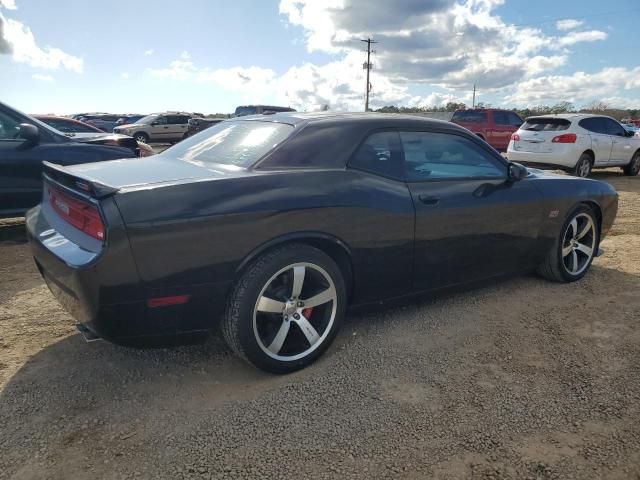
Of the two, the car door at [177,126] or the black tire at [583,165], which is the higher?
the car door at [177,126]

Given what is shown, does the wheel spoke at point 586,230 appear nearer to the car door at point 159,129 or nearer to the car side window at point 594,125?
the car side window at point 594,125

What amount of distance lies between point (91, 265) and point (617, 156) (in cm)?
1249

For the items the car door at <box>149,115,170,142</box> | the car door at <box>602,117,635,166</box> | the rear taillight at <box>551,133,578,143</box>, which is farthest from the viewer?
the car door at <box>149,115,170,142</box>

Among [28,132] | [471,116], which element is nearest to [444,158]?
[28,132]

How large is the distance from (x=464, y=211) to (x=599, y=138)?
9491 millimetres

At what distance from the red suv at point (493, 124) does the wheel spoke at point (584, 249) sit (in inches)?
453

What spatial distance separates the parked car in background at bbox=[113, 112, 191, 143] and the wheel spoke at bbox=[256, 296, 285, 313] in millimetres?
22935

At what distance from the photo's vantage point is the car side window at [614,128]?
11367 mm

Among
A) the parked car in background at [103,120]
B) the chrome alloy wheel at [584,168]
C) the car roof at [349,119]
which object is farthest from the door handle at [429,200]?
the parked car in background at [103,120]

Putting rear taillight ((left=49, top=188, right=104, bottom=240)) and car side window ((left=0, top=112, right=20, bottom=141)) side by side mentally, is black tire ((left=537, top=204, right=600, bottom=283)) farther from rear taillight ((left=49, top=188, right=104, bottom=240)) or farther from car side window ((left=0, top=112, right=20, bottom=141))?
car side window ((left=0, top=112, right=20, bottom=141))

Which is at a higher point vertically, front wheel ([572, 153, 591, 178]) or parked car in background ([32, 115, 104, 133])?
parked car in background ([32, 115, 104, 133])

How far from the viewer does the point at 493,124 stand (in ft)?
50.1

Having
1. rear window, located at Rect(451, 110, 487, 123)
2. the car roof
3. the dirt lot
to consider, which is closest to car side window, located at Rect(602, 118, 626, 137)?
rear window, located at Rect(451, 110, 487, 123)

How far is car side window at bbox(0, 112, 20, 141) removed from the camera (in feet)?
17.5
